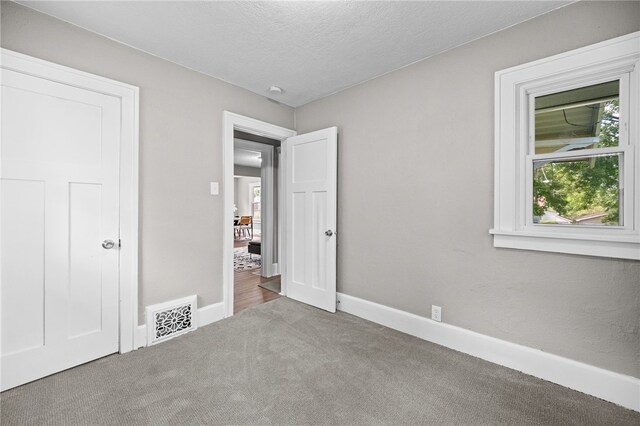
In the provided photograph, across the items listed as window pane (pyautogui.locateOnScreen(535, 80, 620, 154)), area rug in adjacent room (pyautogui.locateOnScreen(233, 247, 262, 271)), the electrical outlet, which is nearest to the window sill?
window pane (pyautogui.locateOnScreen(535, 80, 620, 154))

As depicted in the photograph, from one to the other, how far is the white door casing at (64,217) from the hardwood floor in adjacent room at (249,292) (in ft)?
4.10

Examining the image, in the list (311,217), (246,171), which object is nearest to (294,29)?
(311,217)

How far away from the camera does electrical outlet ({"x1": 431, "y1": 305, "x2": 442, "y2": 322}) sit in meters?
2.30

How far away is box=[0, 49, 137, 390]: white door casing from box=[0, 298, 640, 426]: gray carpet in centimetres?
26

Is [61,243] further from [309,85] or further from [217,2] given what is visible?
[309,85]

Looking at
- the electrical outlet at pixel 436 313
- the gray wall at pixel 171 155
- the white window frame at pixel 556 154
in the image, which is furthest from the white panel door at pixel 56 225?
the white window frame at pixel 556 154

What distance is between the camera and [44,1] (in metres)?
1.71

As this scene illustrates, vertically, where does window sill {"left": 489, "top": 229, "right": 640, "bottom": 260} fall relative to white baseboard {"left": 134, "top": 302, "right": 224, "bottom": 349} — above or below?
above

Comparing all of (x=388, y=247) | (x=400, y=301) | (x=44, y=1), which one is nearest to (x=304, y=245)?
(x=388, y=247)

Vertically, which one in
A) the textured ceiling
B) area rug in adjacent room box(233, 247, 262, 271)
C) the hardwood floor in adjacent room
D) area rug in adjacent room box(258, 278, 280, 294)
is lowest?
the hardwood floor in adjacent room

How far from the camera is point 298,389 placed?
173 cm

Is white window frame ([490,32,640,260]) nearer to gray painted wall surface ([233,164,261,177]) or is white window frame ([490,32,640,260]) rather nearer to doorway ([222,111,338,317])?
doorway ([222,111,338,317])

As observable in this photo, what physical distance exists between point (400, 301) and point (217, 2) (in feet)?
8.84

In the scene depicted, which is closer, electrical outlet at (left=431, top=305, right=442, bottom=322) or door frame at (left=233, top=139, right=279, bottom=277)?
electrical outlet at (left=431, top=305, right=442, bottom=322)
